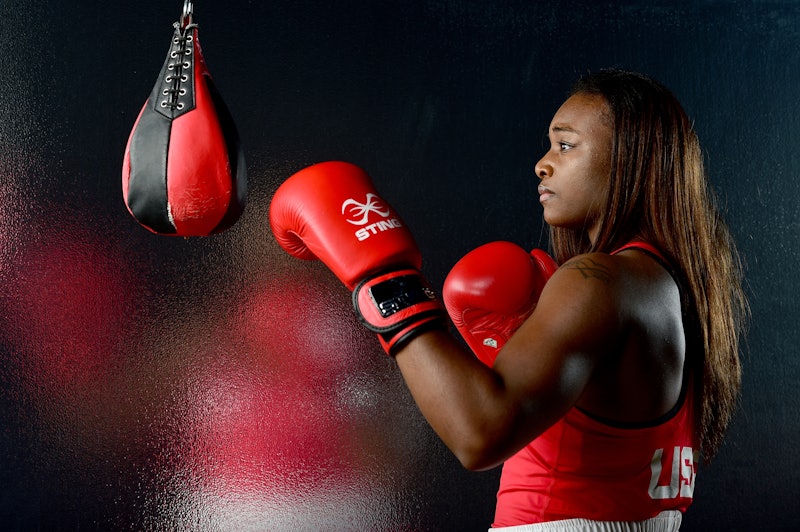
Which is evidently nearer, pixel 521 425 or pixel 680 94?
pixel 521 425

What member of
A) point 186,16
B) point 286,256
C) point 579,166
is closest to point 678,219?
point 579,166

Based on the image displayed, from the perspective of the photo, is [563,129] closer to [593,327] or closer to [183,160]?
[593,327]

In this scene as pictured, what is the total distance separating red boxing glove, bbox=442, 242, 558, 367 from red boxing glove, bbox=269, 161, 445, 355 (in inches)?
11.2

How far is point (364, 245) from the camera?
2.99 feet

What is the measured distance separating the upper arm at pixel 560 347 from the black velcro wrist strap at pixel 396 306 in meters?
0.11

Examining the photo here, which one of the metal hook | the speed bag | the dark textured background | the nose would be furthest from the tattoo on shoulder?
the dark textured background

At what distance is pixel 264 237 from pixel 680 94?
4.80ft

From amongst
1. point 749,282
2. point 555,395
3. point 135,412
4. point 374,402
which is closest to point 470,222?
point 374,402

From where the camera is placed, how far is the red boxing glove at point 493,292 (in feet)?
3.96

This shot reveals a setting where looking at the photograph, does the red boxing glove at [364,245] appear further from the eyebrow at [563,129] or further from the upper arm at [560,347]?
the eyebrow at [563,129]

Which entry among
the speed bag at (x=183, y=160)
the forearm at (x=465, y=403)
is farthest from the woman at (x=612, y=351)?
the speed bag at (x=183, y=160)

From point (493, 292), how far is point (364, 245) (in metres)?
0.36

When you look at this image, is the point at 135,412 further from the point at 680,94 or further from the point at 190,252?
the point at 680,94

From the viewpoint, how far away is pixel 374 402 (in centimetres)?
213
